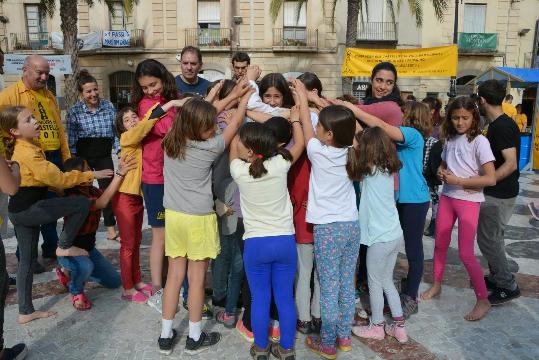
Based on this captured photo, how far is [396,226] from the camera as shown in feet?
9.59

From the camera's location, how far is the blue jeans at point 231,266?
3115 millimetres

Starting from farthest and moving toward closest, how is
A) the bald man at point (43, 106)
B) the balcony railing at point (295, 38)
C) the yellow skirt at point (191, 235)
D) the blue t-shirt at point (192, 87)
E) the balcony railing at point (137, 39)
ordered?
the balcony railing at point (137, 39) < the balcony railing at point (295, 38) < the blue t-shirt at point (192, 87) < the bald man at point (43, 106) < the yellow skirt at point (191, 235)

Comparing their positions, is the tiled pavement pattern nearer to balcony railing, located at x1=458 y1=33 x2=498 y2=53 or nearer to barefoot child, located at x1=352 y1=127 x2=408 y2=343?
barefoot child, located at x1=352 y1=127 x2=408 y2=343

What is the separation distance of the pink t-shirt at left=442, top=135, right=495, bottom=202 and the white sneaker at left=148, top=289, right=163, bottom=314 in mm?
2394

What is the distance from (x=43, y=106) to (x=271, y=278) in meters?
2.92

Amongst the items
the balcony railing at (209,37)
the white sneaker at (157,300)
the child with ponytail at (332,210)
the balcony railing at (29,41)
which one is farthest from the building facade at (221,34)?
the child with ponytail at (332,210)

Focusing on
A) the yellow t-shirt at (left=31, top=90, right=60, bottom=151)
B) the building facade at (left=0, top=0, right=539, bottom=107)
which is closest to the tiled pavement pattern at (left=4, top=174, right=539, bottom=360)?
the yellow t-shirt at (left=31, top=90, right=60, bottom=151)

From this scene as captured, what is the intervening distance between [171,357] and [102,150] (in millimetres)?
2830

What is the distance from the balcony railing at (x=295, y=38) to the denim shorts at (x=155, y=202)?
19.6 meters

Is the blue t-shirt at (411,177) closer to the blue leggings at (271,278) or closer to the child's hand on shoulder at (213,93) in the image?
the blue leggings at (271,278)

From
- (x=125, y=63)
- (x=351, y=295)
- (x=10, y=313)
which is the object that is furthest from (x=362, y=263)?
(x=125, y=63)

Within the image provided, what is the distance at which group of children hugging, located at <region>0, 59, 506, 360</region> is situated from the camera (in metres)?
2.63

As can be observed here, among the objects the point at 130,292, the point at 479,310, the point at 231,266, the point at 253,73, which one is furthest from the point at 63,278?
the point at 479,310

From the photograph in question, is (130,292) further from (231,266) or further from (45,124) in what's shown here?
(45,124)
